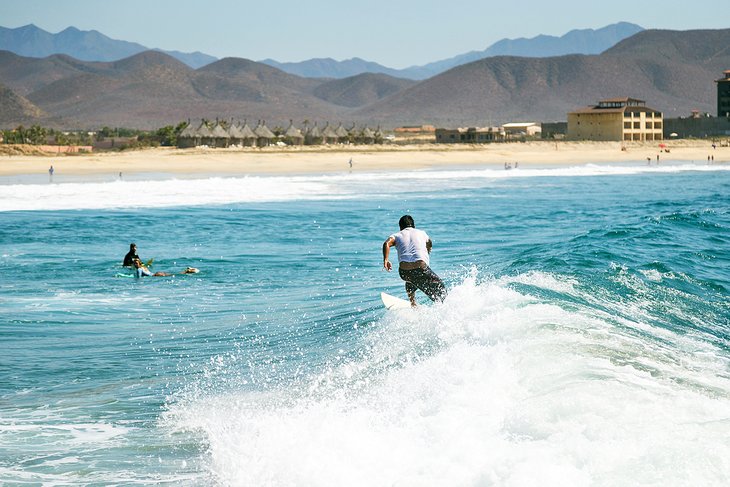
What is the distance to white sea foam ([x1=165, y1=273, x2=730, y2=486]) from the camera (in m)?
5.81

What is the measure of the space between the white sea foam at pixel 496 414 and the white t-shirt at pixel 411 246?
48.1 inches

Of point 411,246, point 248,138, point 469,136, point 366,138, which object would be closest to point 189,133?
point 248,138

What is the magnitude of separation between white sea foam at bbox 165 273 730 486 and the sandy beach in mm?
50688

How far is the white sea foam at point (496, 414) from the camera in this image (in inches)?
229

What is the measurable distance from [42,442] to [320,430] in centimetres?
226

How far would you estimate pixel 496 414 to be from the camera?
261 inches

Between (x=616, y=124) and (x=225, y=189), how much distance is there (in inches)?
2606

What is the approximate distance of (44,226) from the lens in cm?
2691

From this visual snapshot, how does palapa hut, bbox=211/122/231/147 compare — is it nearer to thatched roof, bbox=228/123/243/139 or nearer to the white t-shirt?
thatched roof, bbox=228/123/243/139

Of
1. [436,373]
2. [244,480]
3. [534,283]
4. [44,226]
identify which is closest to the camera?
[244,480]

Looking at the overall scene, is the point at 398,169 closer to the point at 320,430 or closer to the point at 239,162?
the point at 239,162

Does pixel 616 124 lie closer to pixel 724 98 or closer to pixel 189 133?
pixel 724 98

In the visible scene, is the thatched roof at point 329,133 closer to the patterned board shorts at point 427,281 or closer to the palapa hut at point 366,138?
the palapa hut at point 366,138

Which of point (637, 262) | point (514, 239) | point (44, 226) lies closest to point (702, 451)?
point (637, 262)
